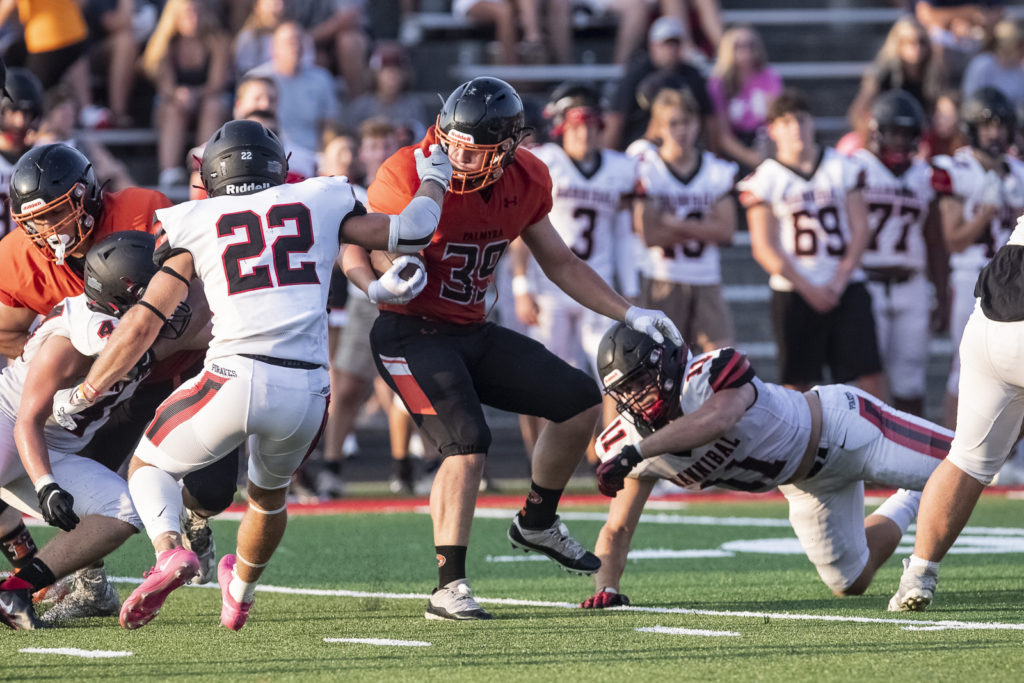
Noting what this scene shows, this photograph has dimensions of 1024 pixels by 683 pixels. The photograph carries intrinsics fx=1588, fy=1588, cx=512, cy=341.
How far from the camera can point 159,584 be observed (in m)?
4.39

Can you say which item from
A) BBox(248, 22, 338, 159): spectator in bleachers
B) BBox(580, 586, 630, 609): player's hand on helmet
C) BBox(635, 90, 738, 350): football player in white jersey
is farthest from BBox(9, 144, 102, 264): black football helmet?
BBox(248, 22, 338, 159): spectator in bleachers

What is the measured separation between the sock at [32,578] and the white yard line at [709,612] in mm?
1003

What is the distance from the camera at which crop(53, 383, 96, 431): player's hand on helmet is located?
4.68 m

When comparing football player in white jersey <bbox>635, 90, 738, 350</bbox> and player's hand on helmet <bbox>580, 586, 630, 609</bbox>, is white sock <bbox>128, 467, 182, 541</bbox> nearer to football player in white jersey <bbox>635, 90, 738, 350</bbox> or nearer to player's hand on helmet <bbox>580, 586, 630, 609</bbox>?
player's hand on helmet <bbox>580, 586, 630, 609</bbox>

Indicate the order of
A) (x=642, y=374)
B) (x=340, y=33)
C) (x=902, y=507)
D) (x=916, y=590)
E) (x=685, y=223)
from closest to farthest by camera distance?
1. (x=916, y=590)
2. (x=642, y=374)
3. (x=902, y=507)
4. (x=685, y=223)
5. (x=340, y=33)

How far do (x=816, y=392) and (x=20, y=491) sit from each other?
107 inches

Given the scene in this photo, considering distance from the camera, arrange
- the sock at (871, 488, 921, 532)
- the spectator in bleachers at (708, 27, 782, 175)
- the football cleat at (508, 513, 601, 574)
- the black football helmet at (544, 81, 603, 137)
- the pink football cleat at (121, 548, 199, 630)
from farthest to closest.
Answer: the spectator in bleachers at (708, 27, 782, 175), the black football helmet at (544, 81, 603, 137), the sock at (871, 488, 921, 532), the football cleat at (508, 513, 601, 574), the pink football cleat at (121, 548, 199, 630)

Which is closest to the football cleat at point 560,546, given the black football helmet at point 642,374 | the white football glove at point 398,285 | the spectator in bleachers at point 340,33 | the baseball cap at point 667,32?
the black football helmet at point 642,374

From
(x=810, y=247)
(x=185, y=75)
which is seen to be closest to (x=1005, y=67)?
(x=810, y=247)

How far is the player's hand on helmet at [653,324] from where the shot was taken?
17.1ft

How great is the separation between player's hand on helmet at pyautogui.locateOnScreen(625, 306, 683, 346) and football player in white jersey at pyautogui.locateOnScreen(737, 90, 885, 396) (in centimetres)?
360

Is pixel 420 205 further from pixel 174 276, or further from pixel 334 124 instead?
pixel 334 124

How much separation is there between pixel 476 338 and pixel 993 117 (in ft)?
15.0

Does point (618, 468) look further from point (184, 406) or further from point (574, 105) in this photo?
point (574, 105)
